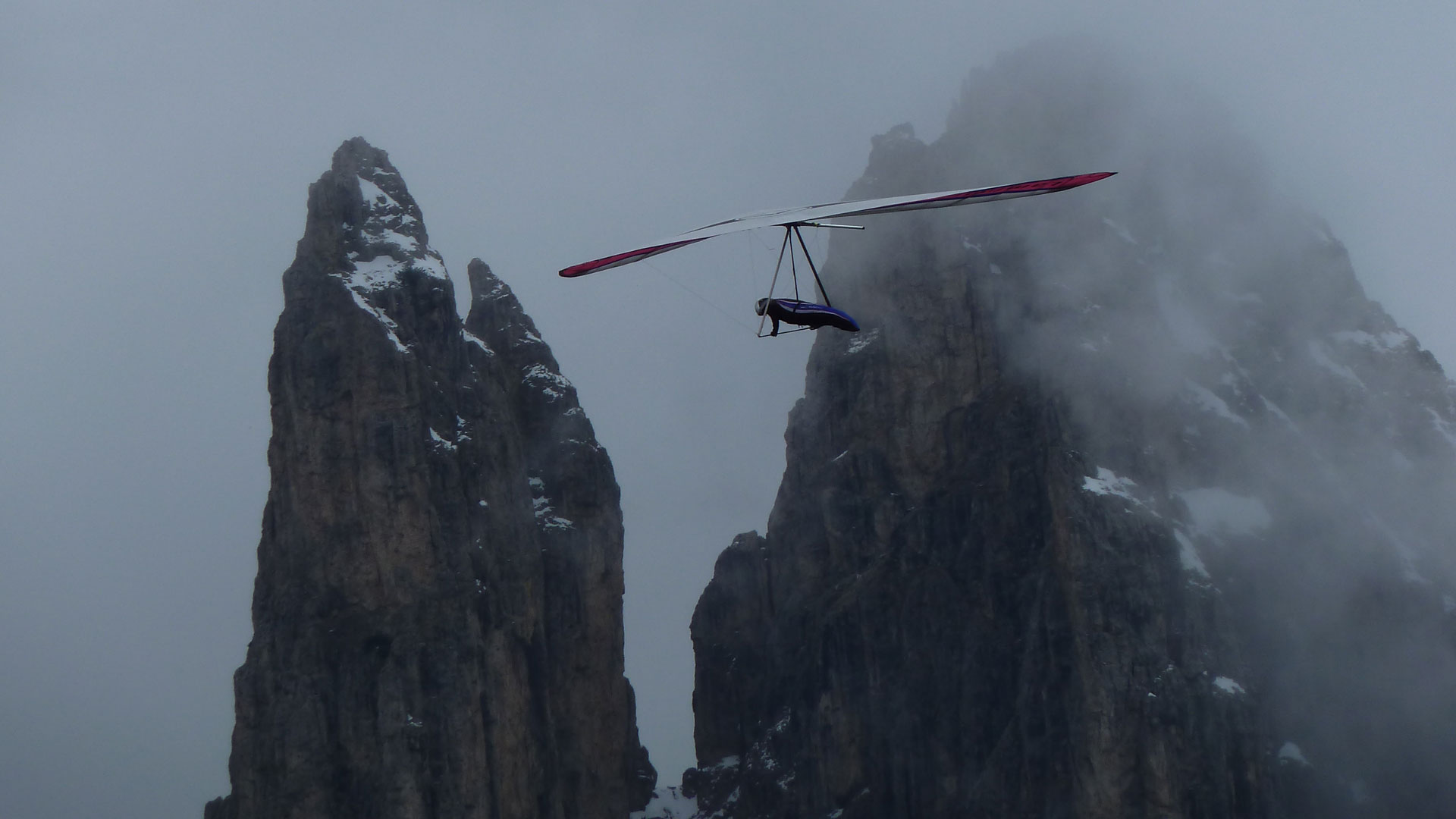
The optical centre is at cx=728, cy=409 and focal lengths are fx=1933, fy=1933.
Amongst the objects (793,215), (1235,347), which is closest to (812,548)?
(1235,347)

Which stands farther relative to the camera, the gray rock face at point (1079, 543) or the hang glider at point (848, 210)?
the gray rock face at point (1079, 543)

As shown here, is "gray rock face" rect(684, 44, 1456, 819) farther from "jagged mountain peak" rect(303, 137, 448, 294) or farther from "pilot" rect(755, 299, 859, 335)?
"pilot" rect(755, 299, 859, 335)

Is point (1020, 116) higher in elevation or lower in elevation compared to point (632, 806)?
higher

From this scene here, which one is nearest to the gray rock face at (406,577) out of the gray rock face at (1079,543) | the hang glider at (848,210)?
the gray rock face at (1079,543)

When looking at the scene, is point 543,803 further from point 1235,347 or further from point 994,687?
point 1235,347

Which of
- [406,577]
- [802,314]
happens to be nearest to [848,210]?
[802,314]

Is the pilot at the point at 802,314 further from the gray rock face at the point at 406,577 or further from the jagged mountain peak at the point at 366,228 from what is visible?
the jagged mountain peak at the point at 366,228
